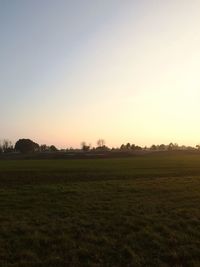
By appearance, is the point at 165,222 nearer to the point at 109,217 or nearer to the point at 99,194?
the point at 109,217

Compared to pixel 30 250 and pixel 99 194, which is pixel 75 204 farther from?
pixel 30 250

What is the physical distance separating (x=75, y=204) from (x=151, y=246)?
8.94 meters

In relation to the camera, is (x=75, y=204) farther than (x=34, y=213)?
Yes

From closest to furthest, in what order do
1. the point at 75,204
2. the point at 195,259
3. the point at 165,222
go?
the point at 195,259 → the point at 165,222 → the point at 75,204

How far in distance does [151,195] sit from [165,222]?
927 centimetres

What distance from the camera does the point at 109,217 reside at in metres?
16.2

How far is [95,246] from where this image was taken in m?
11.5

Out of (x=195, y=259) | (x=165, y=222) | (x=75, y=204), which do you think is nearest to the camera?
(x=195, y=259)

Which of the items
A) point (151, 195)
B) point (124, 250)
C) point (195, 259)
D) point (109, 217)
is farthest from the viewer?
point (151, 195)

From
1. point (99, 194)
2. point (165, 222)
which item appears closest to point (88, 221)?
point (165, 222)

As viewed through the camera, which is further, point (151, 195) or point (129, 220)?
point (151, 195)

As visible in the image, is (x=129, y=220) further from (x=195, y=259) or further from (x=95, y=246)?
(x=195, y=259)

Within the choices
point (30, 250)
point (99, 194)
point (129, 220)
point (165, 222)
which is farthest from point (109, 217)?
point (99, 194)

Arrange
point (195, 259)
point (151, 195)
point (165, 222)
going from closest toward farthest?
1. point (195, 259)
2. point (165, 222)
3. point (151, 195)
